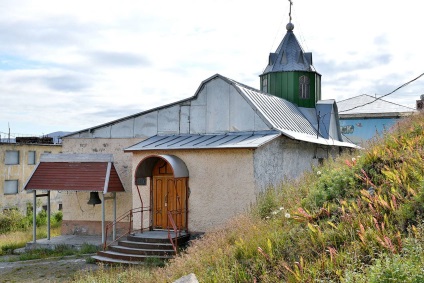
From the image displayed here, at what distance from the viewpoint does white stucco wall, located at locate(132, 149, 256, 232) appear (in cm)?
1549

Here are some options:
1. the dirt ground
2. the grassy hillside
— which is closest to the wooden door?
the dirt ground

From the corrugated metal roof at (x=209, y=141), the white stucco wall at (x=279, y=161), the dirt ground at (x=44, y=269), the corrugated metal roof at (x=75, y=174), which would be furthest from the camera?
the corrugated metal roof at (x=75, y=174)

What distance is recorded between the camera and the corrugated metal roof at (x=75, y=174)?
63.7ft

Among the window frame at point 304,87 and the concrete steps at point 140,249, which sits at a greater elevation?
the window frame at point 304,87

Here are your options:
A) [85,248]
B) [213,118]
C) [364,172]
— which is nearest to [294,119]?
[213,118]

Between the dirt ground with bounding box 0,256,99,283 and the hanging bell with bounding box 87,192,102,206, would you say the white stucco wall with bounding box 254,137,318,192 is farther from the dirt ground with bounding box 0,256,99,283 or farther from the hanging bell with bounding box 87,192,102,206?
the hanging bell with bounding box 87,192,102,206

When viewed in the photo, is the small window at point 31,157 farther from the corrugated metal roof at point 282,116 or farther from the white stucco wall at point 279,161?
the white stucco wall at point 279,161

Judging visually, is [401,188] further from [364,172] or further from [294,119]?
[294,119]

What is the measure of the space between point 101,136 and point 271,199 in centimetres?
1074

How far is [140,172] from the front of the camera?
17.0m

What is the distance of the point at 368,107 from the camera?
37781 millimetres

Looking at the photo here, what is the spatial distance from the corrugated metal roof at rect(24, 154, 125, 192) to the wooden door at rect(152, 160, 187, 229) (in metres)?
2.65

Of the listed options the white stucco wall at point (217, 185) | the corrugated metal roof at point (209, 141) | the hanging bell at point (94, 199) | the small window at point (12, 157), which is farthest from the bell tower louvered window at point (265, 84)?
the small window at point (12, 157)

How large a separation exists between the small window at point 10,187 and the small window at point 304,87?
22432 millimetres
